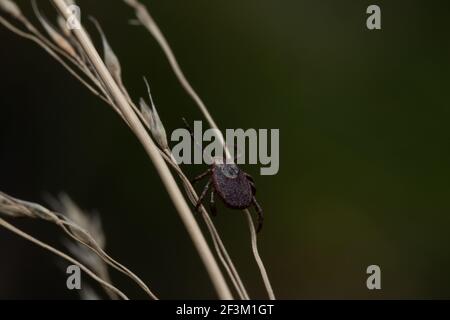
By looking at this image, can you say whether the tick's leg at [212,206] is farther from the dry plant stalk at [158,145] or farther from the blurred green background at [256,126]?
the blurred green background at [256,126]

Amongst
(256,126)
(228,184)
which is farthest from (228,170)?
(256,126)

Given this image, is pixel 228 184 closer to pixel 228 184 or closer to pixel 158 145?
pixel 228 184

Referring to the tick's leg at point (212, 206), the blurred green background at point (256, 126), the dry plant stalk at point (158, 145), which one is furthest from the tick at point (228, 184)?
the blurred green background at point (256, 126)

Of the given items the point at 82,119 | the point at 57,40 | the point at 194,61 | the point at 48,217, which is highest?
the point at 194,61

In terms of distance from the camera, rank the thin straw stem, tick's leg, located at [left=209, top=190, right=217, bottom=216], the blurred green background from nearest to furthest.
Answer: the thin straw stem
tick's leg, located at [left=209, top=190, right=217, bottom=216]
the blurred green background

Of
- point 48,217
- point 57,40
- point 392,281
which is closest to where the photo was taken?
point 48,217

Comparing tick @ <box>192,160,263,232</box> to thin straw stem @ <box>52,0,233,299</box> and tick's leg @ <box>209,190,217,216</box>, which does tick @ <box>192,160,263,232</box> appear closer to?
tick's leg @ <box>209,190,217,216</box>

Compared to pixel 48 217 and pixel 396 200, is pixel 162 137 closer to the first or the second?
pixel 48 217

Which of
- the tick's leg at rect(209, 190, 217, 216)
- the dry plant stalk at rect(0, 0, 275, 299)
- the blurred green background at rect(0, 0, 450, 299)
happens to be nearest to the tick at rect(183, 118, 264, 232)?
the tick's leg at rect(209, 190, 217, 216)

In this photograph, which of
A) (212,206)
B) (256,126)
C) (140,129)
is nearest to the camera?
(140,129)

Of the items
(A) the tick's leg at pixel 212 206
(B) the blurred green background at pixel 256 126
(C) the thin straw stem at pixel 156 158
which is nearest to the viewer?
(C) the thin straw stem at pixel 156 158

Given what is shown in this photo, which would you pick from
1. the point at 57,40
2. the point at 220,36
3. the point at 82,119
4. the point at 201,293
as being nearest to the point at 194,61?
the point at 220,36
